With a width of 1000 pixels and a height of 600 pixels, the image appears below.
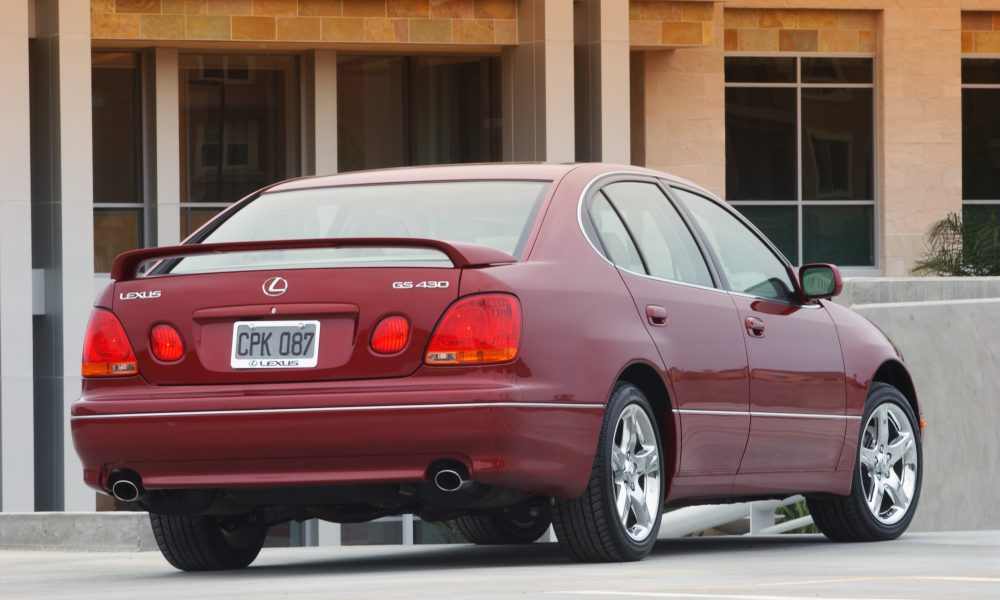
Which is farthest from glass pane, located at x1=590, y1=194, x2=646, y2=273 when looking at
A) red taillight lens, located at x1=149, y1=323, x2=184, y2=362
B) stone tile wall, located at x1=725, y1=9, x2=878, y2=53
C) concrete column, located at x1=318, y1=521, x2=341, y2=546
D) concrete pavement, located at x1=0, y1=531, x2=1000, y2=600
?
stone tile wall, located at x1=725, y1=9, x2=878, y2=53

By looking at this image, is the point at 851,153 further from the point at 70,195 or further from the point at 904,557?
the point at 904,557

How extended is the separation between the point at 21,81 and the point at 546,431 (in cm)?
1641

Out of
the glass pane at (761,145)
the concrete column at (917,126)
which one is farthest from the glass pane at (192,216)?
the concrete column at (917,126)

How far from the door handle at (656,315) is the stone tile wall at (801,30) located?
20012mm

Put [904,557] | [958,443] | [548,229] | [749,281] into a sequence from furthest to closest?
1. [958,443]
2. [749,281]
3. [904,557]
4. [548,229]

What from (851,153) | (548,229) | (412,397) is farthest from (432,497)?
(851,153)

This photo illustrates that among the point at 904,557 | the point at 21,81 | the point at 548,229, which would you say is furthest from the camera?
the point at 21,81

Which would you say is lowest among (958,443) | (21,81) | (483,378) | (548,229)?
(958,443)

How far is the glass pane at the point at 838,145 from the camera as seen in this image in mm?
28016

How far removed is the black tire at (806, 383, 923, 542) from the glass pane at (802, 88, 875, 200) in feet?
62.3

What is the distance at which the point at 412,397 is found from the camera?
6676 millimetres

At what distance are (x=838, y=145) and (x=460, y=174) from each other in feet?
69.2

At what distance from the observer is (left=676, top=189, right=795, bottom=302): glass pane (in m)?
8.39

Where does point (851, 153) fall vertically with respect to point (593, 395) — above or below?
above
